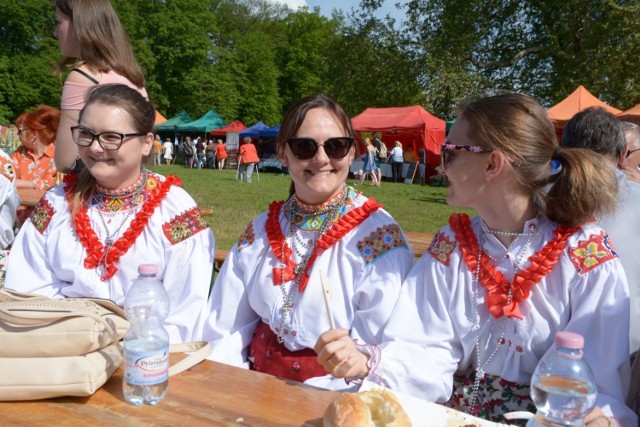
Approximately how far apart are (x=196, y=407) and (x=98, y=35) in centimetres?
215

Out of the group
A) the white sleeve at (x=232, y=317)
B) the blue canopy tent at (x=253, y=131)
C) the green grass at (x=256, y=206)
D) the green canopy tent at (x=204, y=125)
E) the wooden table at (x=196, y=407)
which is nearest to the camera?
the wooden table at (x=196, y=407)

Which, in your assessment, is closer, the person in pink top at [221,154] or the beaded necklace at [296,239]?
the beaded necklace at [296,239]

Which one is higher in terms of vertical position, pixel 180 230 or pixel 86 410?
pixel 180 230

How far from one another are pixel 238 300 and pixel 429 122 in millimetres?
19247

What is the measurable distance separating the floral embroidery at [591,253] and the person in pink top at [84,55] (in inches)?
86.4

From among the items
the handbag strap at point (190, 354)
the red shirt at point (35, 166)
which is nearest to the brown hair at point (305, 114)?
the handbag strap at point (190, 354)

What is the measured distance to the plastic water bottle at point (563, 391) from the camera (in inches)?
50.2

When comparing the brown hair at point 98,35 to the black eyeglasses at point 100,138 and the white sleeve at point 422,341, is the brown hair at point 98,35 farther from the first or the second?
the white sleeve at point 422,341

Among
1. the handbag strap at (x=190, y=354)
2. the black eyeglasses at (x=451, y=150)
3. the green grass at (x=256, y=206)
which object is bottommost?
the green grass at (x=256, y=206)

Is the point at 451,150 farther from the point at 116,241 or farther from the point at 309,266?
the point at 116,241

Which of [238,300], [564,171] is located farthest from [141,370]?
[564,171]

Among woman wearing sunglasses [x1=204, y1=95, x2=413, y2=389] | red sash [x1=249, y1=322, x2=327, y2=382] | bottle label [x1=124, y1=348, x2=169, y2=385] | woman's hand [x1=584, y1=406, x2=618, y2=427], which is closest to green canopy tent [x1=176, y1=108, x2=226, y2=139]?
woman wearing sunglasses [x1=204, y1=95, x2=413, y2=389]

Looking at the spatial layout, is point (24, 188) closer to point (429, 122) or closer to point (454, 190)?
point (454, 190)

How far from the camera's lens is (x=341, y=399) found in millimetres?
1353
